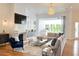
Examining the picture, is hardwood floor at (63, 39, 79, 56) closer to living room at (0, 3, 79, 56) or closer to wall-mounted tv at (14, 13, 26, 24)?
living room at (0, 3, 79, 56)

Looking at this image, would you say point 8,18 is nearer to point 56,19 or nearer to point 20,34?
point 20,34

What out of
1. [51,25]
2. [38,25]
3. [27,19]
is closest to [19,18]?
[27,19]

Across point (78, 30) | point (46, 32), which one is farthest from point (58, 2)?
point (78, 30)

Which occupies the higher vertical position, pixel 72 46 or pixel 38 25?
pixel 38 25

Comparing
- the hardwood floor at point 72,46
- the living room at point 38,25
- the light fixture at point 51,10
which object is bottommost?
the hardwood floor at point 72,46

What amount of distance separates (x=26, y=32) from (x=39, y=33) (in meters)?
0.20

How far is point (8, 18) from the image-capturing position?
1.66 meters

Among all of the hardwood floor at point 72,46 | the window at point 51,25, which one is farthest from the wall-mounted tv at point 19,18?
the hardwood floor at point 72,46

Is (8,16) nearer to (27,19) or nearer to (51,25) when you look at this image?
(27,19)

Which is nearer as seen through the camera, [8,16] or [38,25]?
[8,16]

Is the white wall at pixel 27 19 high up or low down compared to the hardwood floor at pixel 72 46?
up

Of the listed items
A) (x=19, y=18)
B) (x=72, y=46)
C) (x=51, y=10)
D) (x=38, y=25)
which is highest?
(x=51, y=10)

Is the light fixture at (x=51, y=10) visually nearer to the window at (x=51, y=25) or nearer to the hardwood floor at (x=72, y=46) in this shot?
the window at (x=51, y=25)

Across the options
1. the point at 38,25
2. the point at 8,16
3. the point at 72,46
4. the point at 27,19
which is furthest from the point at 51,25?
the point at 8,16
